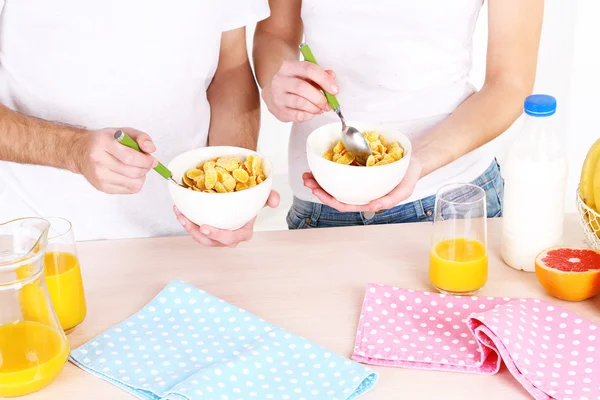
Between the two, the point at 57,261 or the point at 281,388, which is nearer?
the point at 281,388

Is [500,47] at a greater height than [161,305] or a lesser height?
greater

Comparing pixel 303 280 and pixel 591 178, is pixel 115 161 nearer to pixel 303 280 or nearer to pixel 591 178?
pixel 303 280

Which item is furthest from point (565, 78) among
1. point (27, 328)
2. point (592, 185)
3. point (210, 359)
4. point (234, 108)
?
point (27, 328)

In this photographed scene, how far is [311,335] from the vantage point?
1167 mm

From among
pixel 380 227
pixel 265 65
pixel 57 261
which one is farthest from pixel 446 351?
pixel 265 65

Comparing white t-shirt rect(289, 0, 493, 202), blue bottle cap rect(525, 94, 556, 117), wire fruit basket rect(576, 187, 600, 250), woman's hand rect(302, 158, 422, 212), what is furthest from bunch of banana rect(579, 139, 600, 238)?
white t-shirt rect(289, 0, 493, 202)

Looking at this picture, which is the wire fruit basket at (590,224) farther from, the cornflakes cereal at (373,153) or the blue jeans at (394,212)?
the blue jeans at (394,212)

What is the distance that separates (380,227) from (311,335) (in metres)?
0.36

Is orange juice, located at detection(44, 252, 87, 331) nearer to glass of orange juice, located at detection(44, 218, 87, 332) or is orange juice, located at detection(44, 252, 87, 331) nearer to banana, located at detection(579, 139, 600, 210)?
glass of orange juice, located at detection(44, 218, 87, 332)

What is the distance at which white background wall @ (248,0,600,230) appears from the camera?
3201 millimetres

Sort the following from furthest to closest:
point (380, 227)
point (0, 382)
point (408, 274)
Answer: point (380, 227) → point (408, 274) → point (0, 382)

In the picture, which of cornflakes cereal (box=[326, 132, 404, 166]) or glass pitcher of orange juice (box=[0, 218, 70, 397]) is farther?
cornflakes cereal (box=[326, 132, 404, 166])

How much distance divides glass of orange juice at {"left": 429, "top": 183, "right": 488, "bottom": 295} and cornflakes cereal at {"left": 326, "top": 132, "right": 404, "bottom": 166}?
0.10 m

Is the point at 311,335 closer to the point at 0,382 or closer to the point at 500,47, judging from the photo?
the point at 0,382
